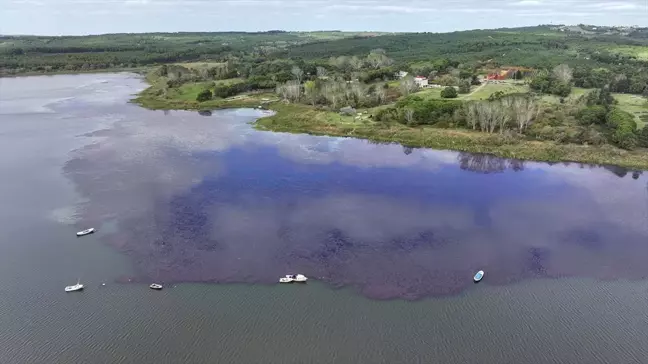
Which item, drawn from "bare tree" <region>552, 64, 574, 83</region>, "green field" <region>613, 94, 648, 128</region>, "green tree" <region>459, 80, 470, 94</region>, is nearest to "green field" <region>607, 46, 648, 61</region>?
"bare tree" <region>552, 64, 574, 83</region>

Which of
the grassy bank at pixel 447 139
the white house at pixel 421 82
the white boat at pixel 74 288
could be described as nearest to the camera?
the white boat at pixel 74 288

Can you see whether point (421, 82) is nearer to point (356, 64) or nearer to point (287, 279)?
point (356, 64)

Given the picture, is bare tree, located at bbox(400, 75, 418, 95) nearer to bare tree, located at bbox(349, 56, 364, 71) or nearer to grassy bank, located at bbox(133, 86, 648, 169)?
grassy bank, located at bbox(133, 86, 648, 169)

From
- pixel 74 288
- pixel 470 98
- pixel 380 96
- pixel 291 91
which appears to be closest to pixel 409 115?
pixel 380 96

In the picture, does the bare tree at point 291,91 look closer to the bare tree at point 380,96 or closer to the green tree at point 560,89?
the bare tree at point 380,96

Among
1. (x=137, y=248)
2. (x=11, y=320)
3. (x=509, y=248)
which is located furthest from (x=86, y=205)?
(x=509, y=248)

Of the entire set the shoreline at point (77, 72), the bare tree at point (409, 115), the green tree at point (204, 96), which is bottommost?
the bare tree at point (409, 115)

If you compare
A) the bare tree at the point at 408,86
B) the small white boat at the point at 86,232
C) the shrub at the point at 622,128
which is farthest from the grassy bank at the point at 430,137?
the small white boat at the point at 86,232

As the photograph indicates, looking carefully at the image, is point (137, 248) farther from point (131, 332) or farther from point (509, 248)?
point (509, 248)
